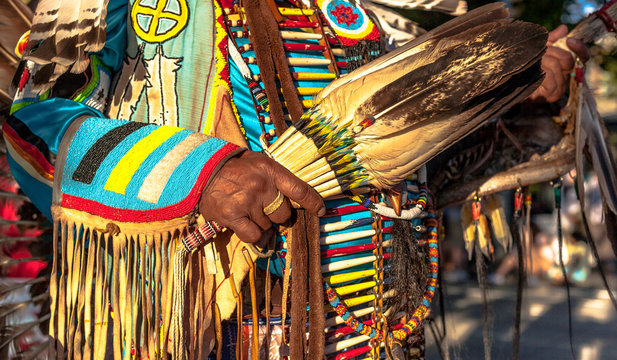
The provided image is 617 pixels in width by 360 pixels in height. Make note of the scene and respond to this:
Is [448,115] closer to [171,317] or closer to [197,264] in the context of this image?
[197,264]

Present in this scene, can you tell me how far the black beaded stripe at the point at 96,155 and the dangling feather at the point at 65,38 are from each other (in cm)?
22

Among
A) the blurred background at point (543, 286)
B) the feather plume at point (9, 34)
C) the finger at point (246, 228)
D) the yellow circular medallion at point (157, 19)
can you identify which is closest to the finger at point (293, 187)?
the finger at point (246, 228)

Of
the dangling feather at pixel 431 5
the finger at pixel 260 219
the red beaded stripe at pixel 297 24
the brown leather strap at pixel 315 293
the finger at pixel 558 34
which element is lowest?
the brown leather strap at pixel 315 293

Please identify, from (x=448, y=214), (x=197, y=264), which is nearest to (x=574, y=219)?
(x=448, y=214)

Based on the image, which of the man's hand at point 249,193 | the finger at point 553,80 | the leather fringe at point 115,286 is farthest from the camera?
the finger at point 553,80

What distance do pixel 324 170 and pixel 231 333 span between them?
2.02 ft

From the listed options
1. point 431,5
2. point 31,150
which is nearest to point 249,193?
point 31,150

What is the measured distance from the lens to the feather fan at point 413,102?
1177mm

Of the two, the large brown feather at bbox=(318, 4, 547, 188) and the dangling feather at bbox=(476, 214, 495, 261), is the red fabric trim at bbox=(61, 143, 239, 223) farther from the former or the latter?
the dangling feather at bbox=(476, 214, 495, 261)

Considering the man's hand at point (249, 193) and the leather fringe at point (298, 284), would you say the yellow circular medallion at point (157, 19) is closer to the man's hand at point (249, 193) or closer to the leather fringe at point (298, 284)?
the man's hand at point (249, 193)

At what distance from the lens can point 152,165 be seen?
1186 millimetres

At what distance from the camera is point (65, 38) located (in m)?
1.31

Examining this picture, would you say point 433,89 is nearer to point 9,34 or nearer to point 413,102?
point 413,102

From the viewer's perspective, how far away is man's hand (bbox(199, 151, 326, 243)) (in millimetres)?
1154
